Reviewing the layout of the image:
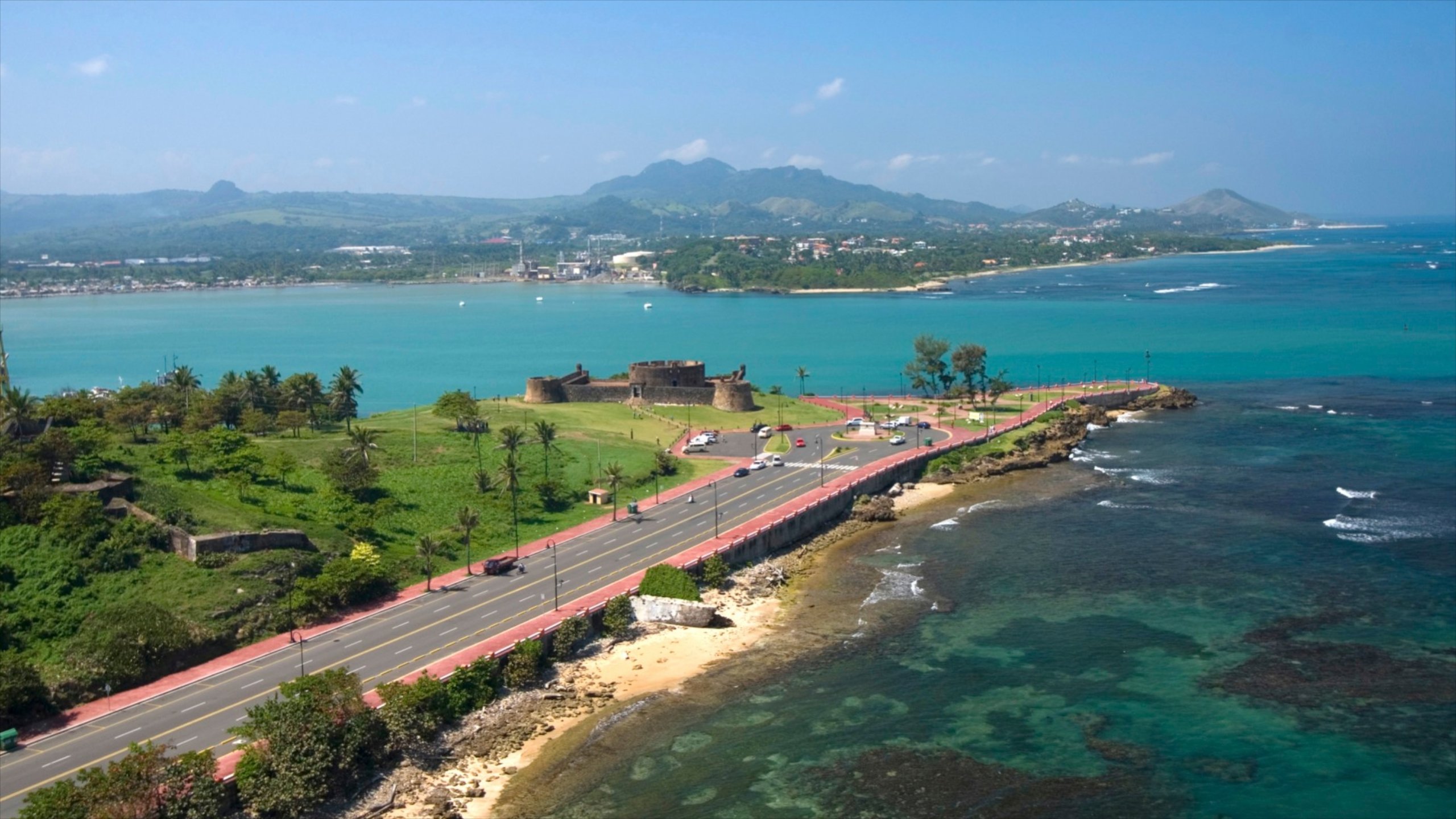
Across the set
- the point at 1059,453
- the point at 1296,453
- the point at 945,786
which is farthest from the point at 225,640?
the point at 1296,453

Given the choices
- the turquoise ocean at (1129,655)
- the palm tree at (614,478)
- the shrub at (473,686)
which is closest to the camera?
the turquoise ocean at (1129,655)

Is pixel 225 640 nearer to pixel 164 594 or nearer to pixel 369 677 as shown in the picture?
pixel 164 594

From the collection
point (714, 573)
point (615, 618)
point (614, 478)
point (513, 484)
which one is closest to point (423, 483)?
point (513, 484)

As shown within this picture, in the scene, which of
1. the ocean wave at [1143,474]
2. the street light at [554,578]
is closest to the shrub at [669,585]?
the street light at [554,578]

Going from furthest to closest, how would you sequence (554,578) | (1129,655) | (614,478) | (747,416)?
1. (747,416)
2. (614,478)
3. (554,578)
4. (1129,655)

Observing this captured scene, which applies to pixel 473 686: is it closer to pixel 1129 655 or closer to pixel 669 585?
pixel 669 585

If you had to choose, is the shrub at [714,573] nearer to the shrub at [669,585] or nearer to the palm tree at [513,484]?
the shrub at [669,585]
